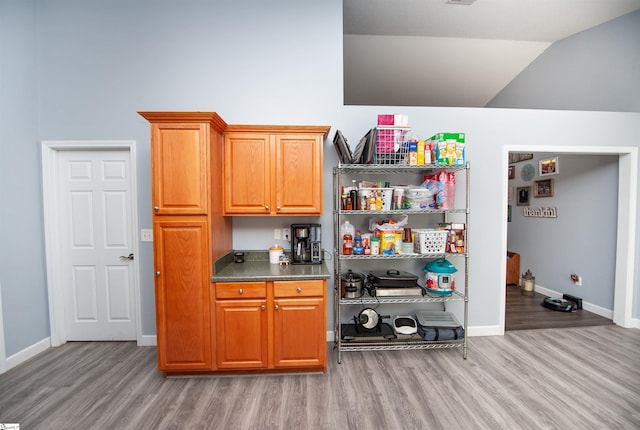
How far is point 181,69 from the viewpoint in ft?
8.44

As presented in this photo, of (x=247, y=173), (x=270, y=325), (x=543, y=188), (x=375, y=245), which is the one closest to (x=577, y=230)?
(x=543, y=188)

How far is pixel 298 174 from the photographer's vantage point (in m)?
2.35

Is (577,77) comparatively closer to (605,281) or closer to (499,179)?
(499,179)

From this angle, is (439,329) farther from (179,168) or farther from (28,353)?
(28,353)

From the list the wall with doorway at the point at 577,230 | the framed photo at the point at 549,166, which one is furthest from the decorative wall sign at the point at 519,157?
the framed photo at the point at 549,166

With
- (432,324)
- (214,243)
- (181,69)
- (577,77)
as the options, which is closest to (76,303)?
(214,243)

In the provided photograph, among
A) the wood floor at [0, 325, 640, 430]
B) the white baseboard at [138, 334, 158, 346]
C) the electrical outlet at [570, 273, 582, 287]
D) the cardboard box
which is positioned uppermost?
the cardboard box

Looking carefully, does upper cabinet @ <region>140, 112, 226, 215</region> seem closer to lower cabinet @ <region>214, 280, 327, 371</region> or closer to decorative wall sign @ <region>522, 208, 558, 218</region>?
lower cabinet @ <region>214, 280, 327, 371</region>

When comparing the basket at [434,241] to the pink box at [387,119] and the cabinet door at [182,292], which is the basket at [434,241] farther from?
the cabinet door at [182,292]

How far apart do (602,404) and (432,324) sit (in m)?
1.18

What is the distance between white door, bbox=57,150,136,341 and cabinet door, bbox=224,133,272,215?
1160 mm

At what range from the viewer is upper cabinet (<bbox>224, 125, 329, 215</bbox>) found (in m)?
2.32

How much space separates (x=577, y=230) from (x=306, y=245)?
12.5ft

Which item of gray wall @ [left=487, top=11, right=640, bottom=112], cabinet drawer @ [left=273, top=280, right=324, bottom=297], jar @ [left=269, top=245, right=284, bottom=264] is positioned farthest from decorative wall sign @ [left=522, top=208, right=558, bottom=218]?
jar @ [left=269, top=245, right=284, bottom=264]
